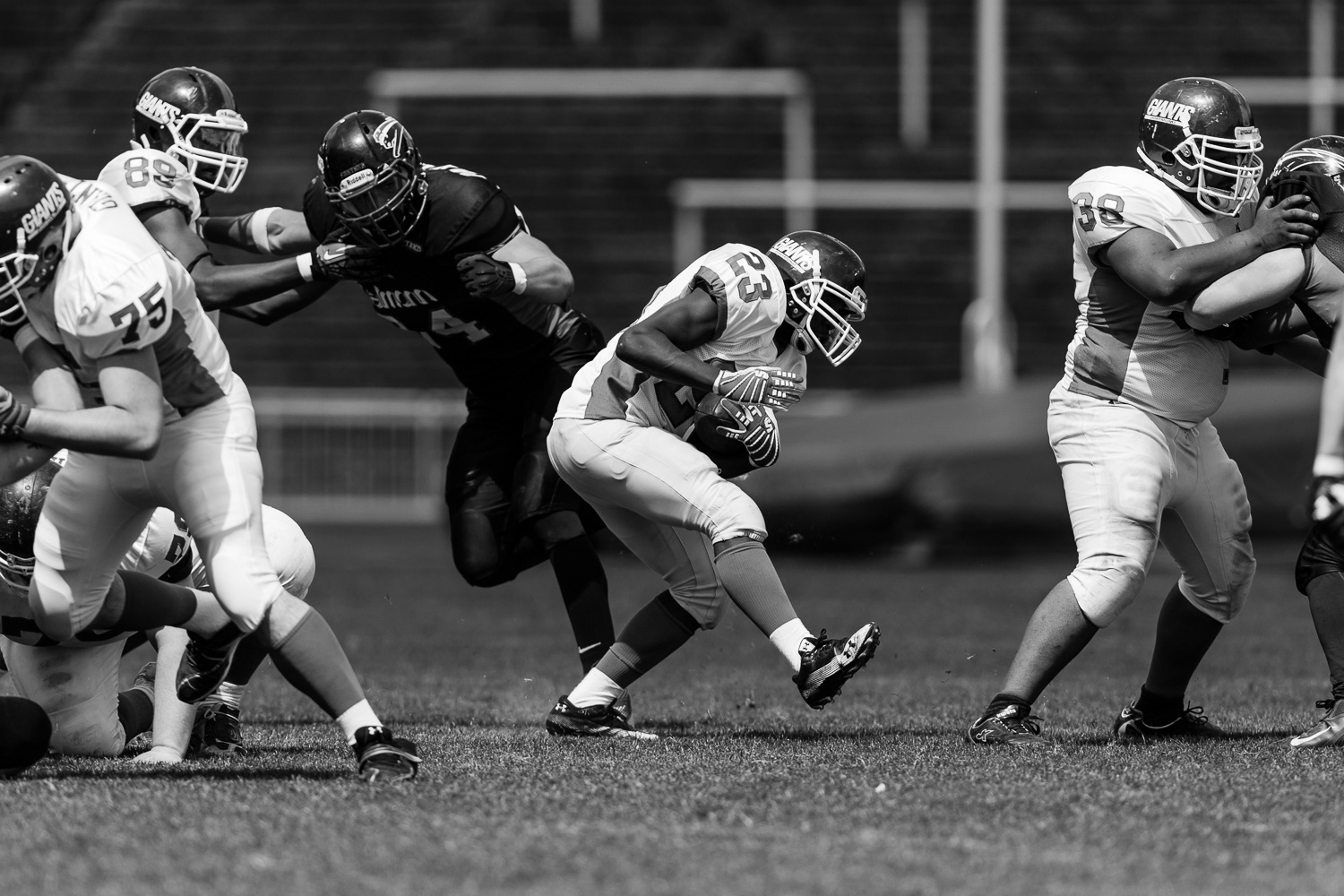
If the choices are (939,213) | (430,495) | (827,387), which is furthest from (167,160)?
(939,213)

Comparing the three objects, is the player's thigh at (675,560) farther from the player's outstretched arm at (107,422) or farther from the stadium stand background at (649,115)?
the stadium stand background at (649,115)

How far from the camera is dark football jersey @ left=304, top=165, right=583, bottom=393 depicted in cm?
609

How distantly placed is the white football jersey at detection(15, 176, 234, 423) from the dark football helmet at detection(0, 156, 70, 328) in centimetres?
4

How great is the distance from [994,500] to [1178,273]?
26.2 feet

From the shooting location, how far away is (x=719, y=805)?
4.34m

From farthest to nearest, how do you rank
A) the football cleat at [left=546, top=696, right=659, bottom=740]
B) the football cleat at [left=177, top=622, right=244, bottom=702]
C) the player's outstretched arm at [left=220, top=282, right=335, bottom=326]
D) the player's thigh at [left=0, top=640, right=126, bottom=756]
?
the player's outstretched arm at [left=220, top=282, right=335, bottom=326]
the football cleat at [left=546, top=696, right=659, bottom=740]
the player's thigh at [left=0, top=640, right=126, bottom=756]
the football cleat at [left=177, top=622, right=244, bottom=702]

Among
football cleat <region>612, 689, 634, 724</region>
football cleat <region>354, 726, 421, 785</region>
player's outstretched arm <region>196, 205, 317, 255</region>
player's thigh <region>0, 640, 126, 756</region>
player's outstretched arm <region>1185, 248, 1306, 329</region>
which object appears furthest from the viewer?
player's outstretched arm <region>196, 205, 317, 255</region>

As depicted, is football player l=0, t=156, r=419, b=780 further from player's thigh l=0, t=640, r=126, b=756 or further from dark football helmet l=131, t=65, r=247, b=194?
dark football helmet l=131, t=65, r=247, b=194

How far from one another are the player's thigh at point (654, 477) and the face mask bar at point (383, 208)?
0.83 m

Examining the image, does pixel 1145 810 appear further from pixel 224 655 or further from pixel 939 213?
pixel 939 213

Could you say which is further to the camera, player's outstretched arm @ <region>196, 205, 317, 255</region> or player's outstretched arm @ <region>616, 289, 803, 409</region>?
player's outstretched arm @ <region>196, 205, 317, 255</region>

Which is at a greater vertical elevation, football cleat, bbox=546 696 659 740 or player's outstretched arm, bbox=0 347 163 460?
player's outstretched arm, bbox=0 347 163 460

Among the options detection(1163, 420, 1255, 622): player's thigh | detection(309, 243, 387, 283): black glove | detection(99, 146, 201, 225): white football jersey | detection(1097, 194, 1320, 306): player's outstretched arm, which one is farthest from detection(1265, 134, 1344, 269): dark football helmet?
detection(99, 146, 201, 225): white football jersey

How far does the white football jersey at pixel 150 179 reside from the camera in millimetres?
5660
